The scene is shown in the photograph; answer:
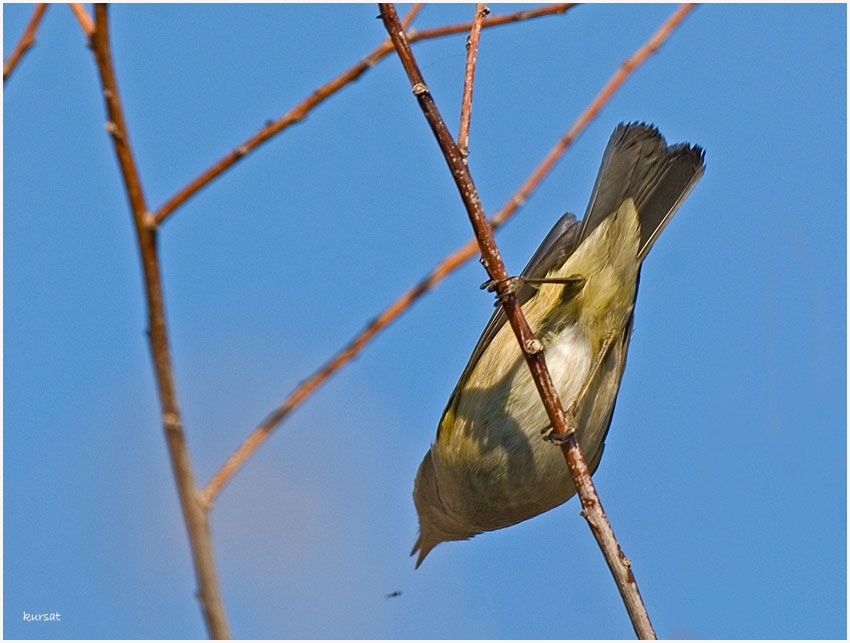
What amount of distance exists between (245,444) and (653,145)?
311 cm

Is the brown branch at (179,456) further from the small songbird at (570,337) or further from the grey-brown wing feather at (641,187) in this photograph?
the grey-brown wing feather at (641,187)

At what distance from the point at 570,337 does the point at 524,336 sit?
1.15 metres

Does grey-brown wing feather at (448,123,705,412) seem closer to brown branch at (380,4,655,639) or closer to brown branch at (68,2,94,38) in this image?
brown branch at (380,4,655,639)

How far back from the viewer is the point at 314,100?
2.40 metres

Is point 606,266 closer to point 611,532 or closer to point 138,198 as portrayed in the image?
point 611,532

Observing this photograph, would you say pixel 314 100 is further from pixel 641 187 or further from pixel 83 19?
pixel 641 187

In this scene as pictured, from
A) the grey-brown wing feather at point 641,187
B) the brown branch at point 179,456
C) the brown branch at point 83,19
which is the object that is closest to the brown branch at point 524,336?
the brown branch at point 83,19

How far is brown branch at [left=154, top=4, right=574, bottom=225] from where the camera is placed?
1.73 meters

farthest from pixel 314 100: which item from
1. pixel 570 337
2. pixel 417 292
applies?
pixel 570 337

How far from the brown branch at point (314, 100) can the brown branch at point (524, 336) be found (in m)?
0.16

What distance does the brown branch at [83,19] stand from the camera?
1828 mm

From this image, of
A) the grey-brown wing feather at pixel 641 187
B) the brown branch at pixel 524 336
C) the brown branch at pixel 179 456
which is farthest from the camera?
the grey-brown wing feather at pixel 641 187

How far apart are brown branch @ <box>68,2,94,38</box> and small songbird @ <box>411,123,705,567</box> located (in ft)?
7.78

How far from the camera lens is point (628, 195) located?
4.34 metres
